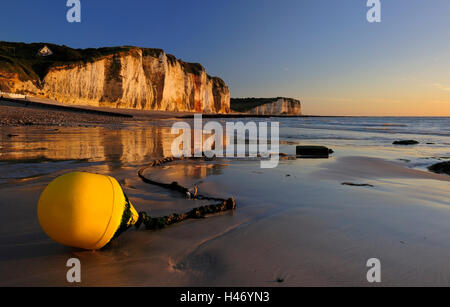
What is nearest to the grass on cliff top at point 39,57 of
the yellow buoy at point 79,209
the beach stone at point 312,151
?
the beach stone at point 312,151

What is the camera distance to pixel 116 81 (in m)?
51.8

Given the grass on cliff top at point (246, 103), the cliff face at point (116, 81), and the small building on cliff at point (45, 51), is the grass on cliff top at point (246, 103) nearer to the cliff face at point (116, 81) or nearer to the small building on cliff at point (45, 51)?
the cliff face at point (116, 81)

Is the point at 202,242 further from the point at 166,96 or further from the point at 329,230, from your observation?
the point at 166,96

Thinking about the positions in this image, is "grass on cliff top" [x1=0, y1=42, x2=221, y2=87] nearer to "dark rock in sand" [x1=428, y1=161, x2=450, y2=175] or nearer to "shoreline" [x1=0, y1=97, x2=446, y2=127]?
"shoreline" [x1=0, y1=97, x2=446, y2=127]

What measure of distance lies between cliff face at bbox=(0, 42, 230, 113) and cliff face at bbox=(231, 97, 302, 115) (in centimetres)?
7828

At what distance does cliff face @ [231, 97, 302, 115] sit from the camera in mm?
157250

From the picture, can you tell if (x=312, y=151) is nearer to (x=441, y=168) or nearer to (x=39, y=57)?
(x=441, y=168)

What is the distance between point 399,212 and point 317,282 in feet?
6.90

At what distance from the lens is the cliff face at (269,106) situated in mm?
157250

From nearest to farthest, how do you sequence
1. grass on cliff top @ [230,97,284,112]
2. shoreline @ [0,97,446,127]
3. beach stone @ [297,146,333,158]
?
beach stone @ [297,146,333,158], shoreline @ [0,97,446,127], grass on cliff top @ [230,97,284,112]

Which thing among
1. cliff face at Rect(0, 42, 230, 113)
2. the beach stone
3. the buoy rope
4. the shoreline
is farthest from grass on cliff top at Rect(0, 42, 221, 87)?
the buoy rope
